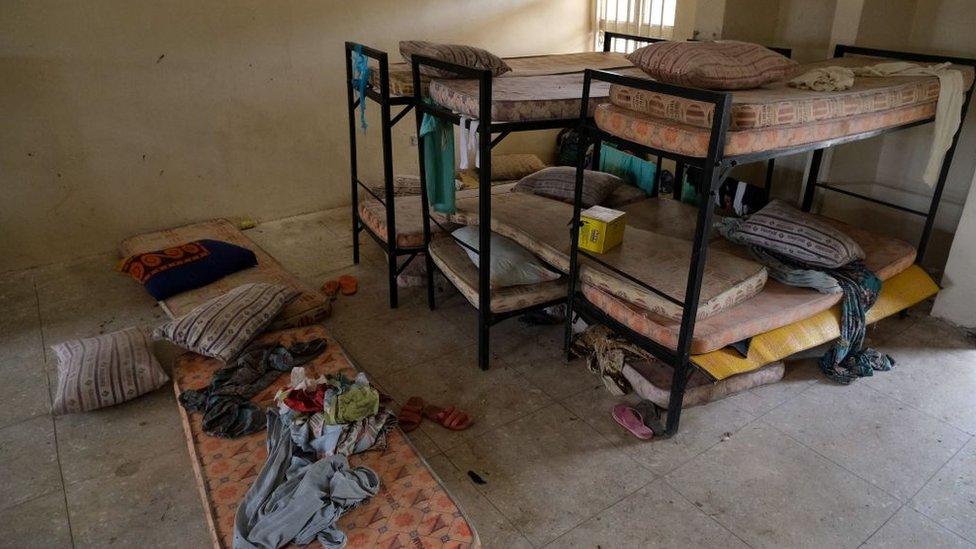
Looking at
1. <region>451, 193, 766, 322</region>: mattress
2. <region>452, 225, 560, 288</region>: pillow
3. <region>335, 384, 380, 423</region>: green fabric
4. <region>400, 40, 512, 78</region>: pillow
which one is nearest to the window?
<region>400, 40, 512, 78</region>: pillow

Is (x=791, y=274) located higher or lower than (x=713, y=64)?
lower

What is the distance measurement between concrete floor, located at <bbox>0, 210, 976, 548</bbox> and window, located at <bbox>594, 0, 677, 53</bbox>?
299 cm

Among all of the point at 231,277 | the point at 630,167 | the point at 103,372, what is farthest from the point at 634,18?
the point at 103,372

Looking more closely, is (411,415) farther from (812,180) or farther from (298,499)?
(812,180)

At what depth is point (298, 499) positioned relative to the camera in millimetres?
2105

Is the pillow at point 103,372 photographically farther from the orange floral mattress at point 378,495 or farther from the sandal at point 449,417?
the sandal at point 449,417

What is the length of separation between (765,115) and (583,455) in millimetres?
1485

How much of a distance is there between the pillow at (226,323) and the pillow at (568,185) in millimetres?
1674

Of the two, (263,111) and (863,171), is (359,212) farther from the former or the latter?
(863,171)

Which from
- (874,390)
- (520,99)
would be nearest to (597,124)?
(520,99)

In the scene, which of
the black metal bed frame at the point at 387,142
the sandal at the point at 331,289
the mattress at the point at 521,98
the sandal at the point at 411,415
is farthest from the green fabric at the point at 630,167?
the sandal at the point at 411,415

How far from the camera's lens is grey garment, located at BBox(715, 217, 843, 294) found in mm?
2910

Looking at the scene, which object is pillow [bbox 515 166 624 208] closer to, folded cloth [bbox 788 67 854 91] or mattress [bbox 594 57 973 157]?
mattress [bbox 594 57 973 157]

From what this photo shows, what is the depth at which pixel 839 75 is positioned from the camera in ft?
8.86
